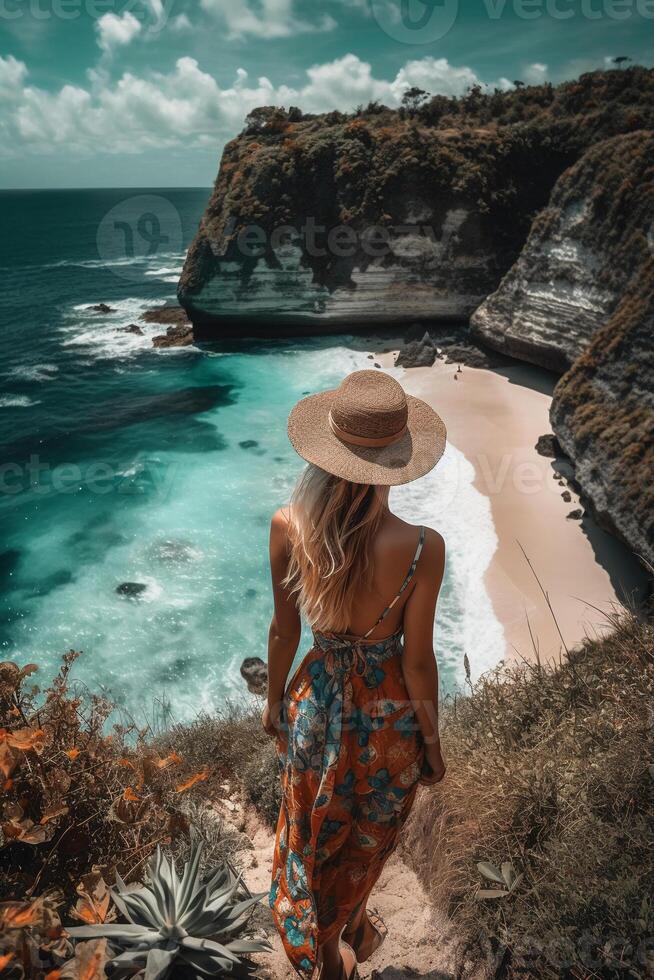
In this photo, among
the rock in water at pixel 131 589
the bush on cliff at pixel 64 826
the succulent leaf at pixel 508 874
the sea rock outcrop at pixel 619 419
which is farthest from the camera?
the rock in water at pixel 131 589

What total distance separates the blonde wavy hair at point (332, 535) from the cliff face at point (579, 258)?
16495 millimetres

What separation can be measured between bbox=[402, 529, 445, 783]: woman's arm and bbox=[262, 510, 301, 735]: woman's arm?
0.51 meters

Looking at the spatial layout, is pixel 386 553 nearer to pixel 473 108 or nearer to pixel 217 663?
pixel 217 663

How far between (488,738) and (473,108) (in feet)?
126

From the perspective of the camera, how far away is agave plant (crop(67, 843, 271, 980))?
6.56ft

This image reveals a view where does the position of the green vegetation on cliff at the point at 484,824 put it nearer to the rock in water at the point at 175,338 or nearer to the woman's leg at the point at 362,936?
the woman's leg at the point at 362,936

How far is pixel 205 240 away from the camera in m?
28.8

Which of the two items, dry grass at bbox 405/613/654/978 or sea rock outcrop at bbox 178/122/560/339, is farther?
sea rock outcrop at bbox 178/122/560/339

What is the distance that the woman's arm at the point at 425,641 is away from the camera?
2.22 meters

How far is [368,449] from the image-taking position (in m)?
2.17

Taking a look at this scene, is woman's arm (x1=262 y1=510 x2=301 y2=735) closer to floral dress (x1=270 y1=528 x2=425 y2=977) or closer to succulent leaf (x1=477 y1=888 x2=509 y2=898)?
floral dress (x1=270 y1=528 x2=425 y2=977)

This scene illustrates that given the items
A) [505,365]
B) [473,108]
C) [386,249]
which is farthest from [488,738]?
[473,108]

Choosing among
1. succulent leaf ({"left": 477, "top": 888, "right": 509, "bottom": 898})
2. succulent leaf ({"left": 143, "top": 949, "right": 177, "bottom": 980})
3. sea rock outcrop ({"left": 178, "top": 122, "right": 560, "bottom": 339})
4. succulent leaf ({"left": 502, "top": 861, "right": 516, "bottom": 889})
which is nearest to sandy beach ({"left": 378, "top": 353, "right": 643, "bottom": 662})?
succulent leaf ({"left": 502, "top": 861, "right": 516, "bottom": 889})

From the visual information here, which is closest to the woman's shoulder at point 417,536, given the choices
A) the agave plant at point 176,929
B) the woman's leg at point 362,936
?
the agave plant at point 176,929
